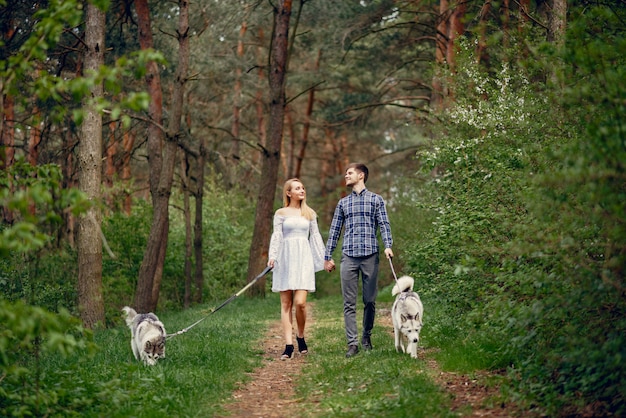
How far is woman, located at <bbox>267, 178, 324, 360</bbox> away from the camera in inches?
392

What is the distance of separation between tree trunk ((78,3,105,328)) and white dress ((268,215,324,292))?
409cm

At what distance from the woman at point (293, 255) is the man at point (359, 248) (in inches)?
15.3

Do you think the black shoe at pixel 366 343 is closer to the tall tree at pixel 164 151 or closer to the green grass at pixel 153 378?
the green grass at pixel 153 378

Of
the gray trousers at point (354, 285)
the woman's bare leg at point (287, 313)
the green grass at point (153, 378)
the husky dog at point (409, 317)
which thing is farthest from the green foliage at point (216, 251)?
the husky dog at point (409, 317)

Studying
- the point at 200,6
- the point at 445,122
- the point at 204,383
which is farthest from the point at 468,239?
the point at 200,6

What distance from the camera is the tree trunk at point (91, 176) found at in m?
13.0

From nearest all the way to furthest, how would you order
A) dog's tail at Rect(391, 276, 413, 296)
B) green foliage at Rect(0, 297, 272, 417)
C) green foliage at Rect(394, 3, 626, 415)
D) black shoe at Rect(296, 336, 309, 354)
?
green foliage at Rect(394, 3, 626, 415), green foliage at Rect(0, 297, 272, 417), dog's tail at Rect(391, 276, 413, 296), black shoe at Rect(296, 336, 309, 354)

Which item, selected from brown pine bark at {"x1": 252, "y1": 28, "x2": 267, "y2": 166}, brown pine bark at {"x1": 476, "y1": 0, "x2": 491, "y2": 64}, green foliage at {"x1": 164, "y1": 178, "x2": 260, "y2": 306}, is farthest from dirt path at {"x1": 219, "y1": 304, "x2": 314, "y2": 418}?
brown pine bark at {"x1": 252, "y1": 28, "x2": 267, "y2": 166}

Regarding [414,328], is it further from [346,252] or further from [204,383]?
[204,383]

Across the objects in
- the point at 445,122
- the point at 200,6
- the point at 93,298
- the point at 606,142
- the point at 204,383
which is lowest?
the point at 204,383

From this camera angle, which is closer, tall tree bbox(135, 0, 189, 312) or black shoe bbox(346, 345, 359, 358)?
black shoe bbox(346, 345, 359, 358)

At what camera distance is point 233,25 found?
23.3 m

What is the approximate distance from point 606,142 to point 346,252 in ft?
17.0

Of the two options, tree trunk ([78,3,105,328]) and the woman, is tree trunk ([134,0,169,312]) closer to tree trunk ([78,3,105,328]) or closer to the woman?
tree trunk ([78,3,105,328])
